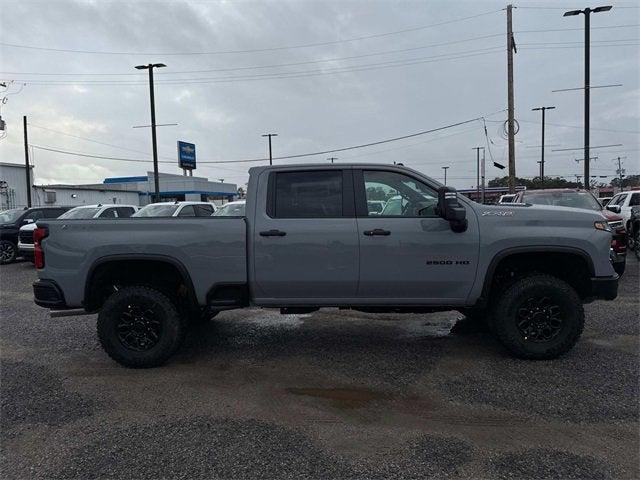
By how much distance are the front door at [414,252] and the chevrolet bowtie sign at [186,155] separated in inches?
1790

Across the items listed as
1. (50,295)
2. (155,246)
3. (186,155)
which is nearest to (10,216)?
(50,295)

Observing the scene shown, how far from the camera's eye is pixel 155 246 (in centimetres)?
477

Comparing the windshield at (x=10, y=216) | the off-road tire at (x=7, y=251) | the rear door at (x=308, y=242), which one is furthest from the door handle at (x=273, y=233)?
the windshield at (x=10, y=216)

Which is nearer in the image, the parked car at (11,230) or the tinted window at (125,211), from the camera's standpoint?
the tinted window at (125,211)

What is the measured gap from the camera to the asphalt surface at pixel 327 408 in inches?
124

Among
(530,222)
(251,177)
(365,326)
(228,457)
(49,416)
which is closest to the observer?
(228,457)

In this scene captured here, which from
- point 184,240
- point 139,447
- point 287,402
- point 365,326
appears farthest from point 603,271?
point 139,447

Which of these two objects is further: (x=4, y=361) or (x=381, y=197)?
(x=4, y=361)

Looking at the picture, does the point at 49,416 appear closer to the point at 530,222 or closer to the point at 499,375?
the point at 499,375

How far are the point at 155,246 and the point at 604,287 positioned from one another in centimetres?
435

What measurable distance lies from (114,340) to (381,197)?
9.91 ft

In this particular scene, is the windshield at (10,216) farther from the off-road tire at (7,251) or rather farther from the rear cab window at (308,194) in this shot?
the rear cab window at (308,194)

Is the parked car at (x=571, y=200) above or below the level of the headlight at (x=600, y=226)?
above

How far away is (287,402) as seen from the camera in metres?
4.10
